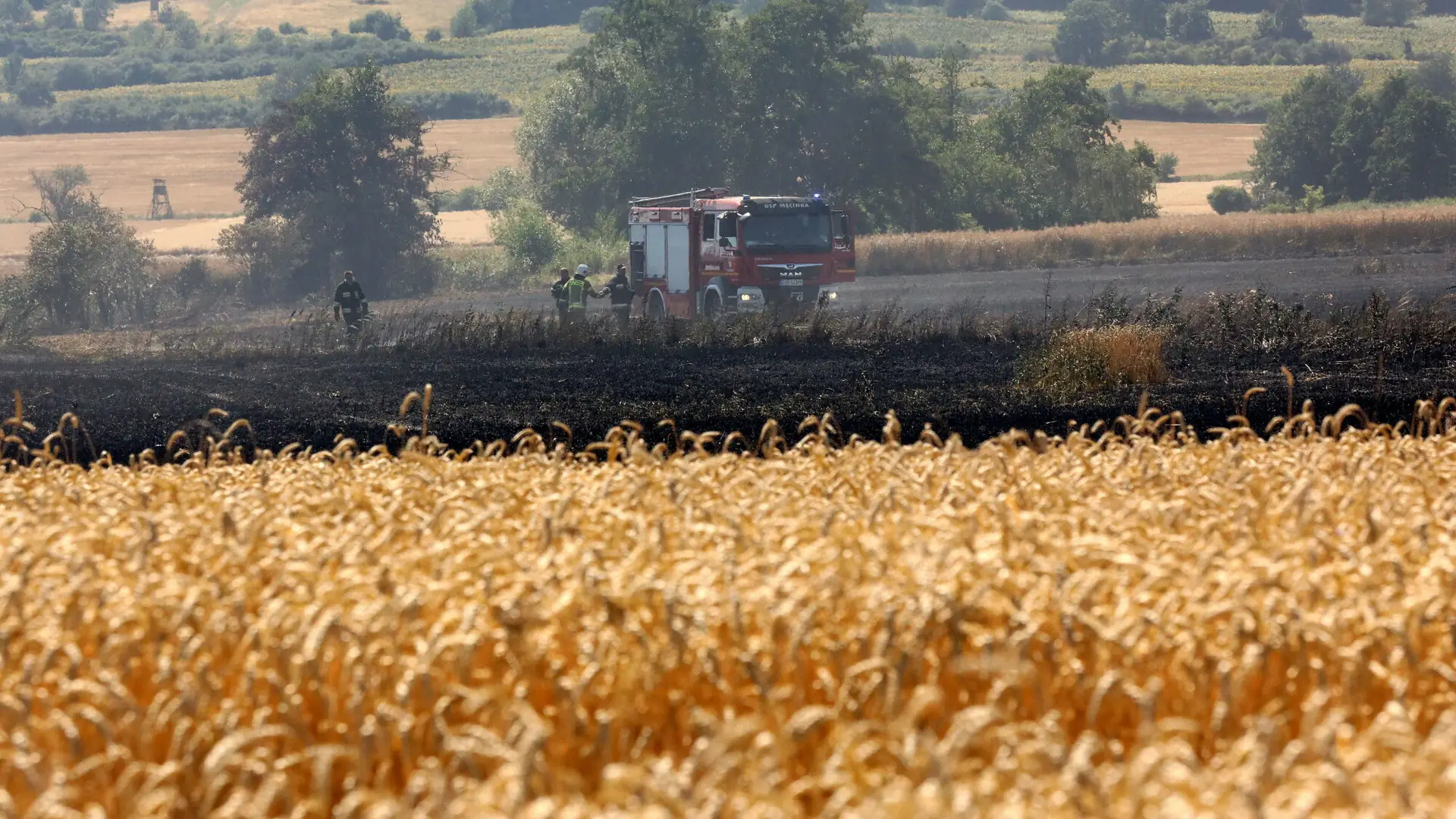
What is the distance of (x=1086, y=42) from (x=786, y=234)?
400 feet

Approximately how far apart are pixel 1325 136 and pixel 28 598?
73.1 meters

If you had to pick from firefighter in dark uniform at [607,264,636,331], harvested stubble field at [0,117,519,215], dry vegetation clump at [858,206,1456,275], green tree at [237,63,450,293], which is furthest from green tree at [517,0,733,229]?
harvested stubble field at [0,117,519,215]

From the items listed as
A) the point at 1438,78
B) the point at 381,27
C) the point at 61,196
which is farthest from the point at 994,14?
the point at 61,196

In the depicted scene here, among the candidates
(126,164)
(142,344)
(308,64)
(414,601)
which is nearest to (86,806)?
(414,601)

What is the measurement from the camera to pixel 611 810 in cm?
329

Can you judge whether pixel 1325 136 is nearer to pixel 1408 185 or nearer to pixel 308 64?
pixel 1408 185

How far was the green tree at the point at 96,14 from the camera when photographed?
536 ft

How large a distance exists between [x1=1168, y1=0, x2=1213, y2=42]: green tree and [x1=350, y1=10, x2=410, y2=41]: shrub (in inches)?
2737

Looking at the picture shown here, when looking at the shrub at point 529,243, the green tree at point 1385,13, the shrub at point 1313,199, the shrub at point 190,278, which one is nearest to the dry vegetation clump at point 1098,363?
the shrub at point 190,278

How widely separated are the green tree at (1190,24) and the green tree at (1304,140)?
8256cm

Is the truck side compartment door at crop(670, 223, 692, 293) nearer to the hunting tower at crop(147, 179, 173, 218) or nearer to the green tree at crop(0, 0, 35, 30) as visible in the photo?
the hunting tower at crop(147, 179, 173, 218)

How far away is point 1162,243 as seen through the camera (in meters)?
52.1

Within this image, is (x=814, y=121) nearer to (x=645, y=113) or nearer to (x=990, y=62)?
(x=645, y=113)

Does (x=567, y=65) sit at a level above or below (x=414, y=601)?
above
